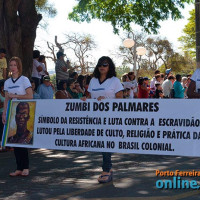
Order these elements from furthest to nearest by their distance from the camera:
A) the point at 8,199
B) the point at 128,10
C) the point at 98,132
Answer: the point at 128,10, the point at 98,132, the point at 8,199

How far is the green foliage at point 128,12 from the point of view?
70.0 feet

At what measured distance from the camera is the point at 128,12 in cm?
2247

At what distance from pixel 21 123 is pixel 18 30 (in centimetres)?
779

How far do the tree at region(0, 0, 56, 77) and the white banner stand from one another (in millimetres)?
7307

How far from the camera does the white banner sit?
22.4 ft

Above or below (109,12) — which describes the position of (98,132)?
below

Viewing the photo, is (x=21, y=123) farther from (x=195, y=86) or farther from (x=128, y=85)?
(x=128, y=85)

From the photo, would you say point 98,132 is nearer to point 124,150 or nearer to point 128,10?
point 124,150

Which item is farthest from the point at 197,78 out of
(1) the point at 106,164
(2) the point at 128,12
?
(2) the point at 128,12

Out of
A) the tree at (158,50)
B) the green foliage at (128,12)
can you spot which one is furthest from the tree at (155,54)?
the green foliage at (128,12)

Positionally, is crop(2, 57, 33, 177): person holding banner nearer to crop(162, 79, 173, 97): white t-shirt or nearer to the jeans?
the jeans

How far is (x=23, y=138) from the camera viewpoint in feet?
26.6

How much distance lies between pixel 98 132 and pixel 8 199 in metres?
1.70

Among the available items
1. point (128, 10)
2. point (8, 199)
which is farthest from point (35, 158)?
point (128, 10)
